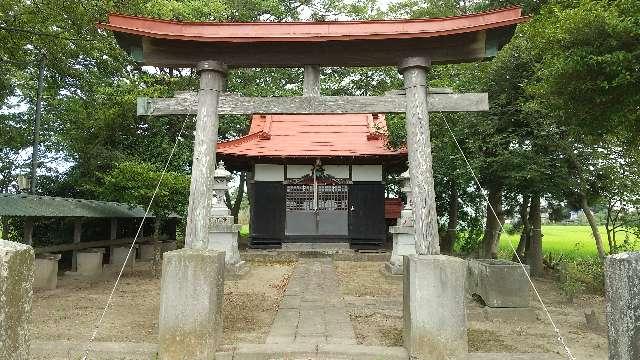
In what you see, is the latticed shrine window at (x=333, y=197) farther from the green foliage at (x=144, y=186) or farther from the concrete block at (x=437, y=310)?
the concrete block at (x=437, y=310)

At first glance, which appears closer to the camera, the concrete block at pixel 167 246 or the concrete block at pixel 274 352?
the concrete block at pixel 274 352

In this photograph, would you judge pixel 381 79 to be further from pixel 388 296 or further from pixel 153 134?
pixel 388 296

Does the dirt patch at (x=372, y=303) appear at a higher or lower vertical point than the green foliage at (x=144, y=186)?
lower

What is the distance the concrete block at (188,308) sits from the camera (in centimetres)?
474

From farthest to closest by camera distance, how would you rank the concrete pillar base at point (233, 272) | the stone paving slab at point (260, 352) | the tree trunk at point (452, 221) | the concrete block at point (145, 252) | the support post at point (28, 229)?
the tree trunk at point (452, 221) < the concrete block at point (145, 252) < the concrete pillar base at point (233, 272) < the support post at point (28, 229) < the stone paving slab at point (260, 352)

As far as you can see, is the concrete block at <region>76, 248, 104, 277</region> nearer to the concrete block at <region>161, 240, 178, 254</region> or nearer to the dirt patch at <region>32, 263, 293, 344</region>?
the dirt patch at <region>32, 263, 293, 344</region>

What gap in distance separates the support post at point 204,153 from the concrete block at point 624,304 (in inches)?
170

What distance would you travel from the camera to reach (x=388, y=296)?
8.84 m

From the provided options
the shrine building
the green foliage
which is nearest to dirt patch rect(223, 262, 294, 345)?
the green foliage

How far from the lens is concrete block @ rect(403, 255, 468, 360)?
186 inches

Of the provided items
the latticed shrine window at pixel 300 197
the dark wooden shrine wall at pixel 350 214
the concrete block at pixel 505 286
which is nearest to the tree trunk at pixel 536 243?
the dark wooden shrine wall at pixel 350 214

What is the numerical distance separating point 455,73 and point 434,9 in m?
5.87

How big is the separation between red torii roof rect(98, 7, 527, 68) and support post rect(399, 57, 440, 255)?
0.23m

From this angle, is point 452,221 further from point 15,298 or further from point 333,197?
point 15,298
